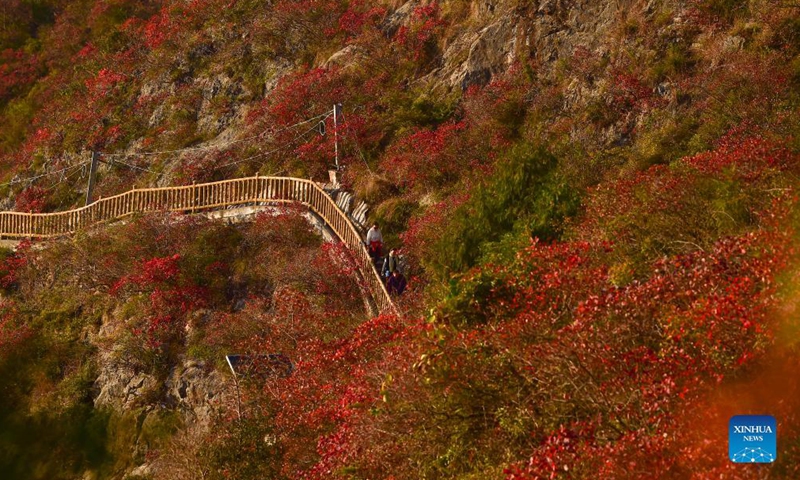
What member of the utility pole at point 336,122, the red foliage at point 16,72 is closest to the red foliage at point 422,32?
the utility pole at point 336,122

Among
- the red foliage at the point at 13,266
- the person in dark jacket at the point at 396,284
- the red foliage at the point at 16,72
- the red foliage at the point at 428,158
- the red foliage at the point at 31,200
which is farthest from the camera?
the red foliage at the point at 16,72

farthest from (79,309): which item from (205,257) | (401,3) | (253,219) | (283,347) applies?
(401,3)

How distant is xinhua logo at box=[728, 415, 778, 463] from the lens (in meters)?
6.56

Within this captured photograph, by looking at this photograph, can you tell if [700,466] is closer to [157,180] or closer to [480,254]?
[480,254]

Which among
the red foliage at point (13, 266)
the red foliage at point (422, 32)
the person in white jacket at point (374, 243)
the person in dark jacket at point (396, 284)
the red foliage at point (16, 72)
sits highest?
the red foliage at point (16, 72)

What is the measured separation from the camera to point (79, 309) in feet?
79.6

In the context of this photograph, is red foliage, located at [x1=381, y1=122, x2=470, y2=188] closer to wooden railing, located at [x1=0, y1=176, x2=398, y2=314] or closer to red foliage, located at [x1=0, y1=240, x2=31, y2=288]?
wooden railing, located at [x1=0, y1=176, x2=398, y2=314]

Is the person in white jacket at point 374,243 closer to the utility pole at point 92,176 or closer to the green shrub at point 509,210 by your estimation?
the green shrub at point 509,210

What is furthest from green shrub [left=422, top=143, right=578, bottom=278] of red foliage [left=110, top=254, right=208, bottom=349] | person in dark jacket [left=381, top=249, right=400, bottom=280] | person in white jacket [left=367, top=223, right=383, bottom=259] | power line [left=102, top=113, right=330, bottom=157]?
power line [left=102, top=113, right=330, bottom=157]

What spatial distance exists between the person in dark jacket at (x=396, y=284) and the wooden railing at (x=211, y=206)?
0.21 metres

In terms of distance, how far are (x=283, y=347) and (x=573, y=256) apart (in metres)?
6.80

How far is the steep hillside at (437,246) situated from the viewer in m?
8.09

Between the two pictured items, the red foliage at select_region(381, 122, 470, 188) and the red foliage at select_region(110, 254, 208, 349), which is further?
the red foliage at select_region(381, 122, 470, 188)

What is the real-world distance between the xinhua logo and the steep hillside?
0.12m
